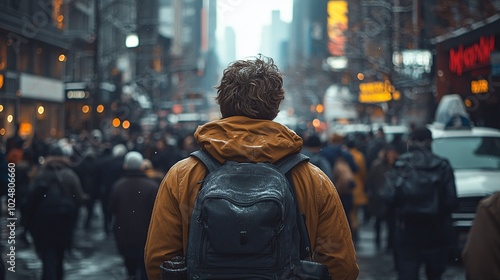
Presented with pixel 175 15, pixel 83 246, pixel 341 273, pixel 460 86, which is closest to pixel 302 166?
pixel 341 273

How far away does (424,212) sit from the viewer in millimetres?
8039

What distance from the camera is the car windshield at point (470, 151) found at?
44.4 ft

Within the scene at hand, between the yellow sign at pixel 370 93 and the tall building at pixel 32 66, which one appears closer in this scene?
the tall building at pixel 32 66

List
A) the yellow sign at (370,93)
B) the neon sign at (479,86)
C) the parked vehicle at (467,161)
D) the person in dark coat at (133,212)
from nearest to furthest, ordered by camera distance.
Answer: the person in dark coat at (133,212)
the parked vehicle at (467,161)
the neon sign at (479,86)
the yellow sign at (370,93)

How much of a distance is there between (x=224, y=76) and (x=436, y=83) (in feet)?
101

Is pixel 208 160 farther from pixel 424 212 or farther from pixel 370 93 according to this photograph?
pixel 370 93

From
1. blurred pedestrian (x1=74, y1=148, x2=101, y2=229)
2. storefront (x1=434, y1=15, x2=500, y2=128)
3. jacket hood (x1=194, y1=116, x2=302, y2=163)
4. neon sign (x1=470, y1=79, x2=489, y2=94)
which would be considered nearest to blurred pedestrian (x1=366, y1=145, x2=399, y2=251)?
blurred pedestrian (x1=74, y1=148, x2=101, y2=229)

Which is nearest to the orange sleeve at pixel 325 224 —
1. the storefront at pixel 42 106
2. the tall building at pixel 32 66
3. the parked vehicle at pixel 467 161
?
the parked vehicle at pixel 467 161

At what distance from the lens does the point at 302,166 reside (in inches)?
145

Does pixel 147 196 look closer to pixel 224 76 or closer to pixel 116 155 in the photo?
pixel 224 76

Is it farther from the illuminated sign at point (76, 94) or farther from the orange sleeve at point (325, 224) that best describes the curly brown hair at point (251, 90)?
the illuminated sign at point (76, 94)

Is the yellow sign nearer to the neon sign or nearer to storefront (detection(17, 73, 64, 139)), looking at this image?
the neon sign

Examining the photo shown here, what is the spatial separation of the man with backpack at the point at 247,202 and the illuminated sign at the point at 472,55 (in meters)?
22.8

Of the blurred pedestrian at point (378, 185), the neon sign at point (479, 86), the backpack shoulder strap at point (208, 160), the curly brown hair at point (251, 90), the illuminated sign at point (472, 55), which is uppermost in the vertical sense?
the illuminated sign at point (472, 55)
